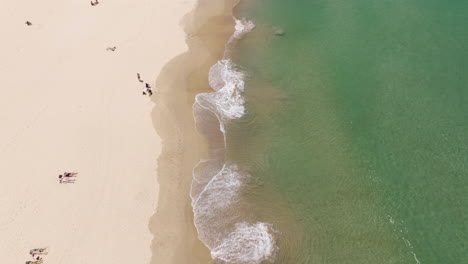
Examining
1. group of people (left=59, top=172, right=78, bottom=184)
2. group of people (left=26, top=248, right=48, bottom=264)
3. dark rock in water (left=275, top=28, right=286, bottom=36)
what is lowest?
group of people (left=26, top=248, right=48, bottom=264)

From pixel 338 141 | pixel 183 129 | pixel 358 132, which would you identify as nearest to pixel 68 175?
pixel 183 129

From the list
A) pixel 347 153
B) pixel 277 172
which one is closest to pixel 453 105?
pixel 347 153

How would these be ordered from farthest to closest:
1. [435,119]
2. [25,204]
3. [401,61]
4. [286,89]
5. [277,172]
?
[401,61] → [286,89] → [435,119] → [277,172] → [25,204]

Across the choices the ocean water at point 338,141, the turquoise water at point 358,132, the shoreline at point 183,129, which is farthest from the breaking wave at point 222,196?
the turquoise water at point 358,132

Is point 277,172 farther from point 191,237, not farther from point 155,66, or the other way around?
point 155,66

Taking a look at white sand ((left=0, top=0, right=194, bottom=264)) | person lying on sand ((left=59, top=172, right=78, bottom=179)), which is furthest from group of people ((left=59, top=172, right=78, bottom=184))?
white sand ((left=0, top=0, right=194, bottom=264))

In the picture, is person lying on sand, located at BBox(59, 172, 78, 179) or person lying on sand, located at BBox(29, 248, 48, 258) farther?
person lying on sand, located at BBox(59, 172, 78, 179)

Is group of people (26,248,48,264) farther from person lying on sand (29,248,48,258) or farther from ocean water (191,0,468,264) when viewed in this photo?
ocean water (191,0,468,264)

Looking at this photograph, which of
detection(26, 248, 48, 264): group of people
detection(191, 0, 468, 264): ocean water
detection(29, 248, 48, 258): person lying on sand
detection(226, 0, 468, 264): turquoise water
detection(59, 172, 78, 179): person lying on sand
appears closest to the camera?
detection(26, 248, 48, 264): group of people

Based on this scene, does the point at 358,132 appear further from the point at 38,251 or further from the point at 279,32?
the point at 38,251
